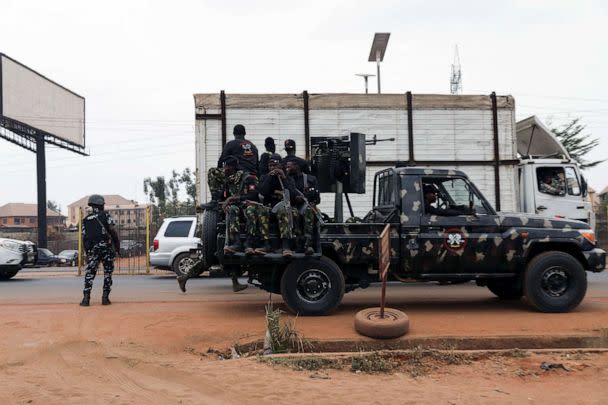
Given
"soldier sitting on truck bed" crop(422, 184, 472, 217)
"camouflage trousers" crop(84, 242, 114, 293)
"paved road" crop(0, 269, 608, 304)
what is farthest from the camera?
"paved road" crop(0, 269, 608, 304)

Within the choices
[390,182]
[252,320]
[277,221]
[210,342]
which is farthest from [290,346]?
[390,182]

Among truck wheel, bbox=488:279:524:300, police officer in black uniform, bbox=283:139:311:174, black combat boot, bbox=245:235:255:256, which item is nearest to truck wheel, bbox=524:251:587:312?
truck wheel, bbox=488:279:524:300

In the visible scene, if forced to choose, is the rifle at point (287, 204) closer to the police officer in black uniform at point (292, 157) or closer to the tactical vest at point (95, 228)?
the police officer in black uniform at point (292, 157)

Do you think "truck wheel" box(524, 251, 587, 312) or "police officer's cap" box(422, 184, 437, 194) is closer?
"truck wheel" box(524, 251, 587, 312)

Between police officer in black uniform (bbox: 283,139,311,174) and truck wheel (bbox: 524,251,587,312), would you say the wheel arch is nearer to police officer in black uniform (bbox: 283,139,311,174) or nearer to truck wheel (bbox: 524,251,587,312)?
truck wheel (bbox: 524,251,587,312)

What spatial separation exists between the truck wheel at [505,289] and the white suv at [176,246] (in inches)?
278

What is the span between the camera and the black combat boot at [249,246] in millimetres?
6891

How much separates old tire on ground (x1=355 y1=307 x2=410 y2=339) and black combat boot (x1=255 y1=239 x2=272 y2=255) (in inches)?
61.4

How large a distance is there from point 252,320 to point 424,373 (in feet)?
9.35

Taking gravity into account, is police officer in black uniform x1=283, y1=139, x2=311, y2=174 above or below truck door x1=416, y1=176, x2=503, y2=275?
above

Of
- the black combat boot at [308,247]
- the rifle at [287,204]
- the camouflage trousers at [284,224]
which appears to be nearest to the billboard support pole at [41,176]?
the rifle at [287,204]

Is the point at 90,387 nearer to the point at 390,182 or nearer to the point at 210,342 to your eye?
the point at 210,342

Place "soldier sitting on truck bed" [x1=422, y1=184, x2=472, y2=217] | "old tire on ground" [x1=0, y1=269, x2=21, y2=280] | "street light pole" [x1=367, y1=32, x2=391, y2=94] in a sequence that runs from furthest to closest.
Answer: "street light pole" [x1=367, y1=32, x2=391, y2=94], "old tire on ground" [x1=0, y1=269, x2=21, y2=280], "soldier sitting on truck bed" [x1=422, y1=184, x2=472, y2=217]

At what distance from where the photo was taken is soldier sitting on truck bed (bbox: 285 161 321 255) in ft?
Result: 23.0
